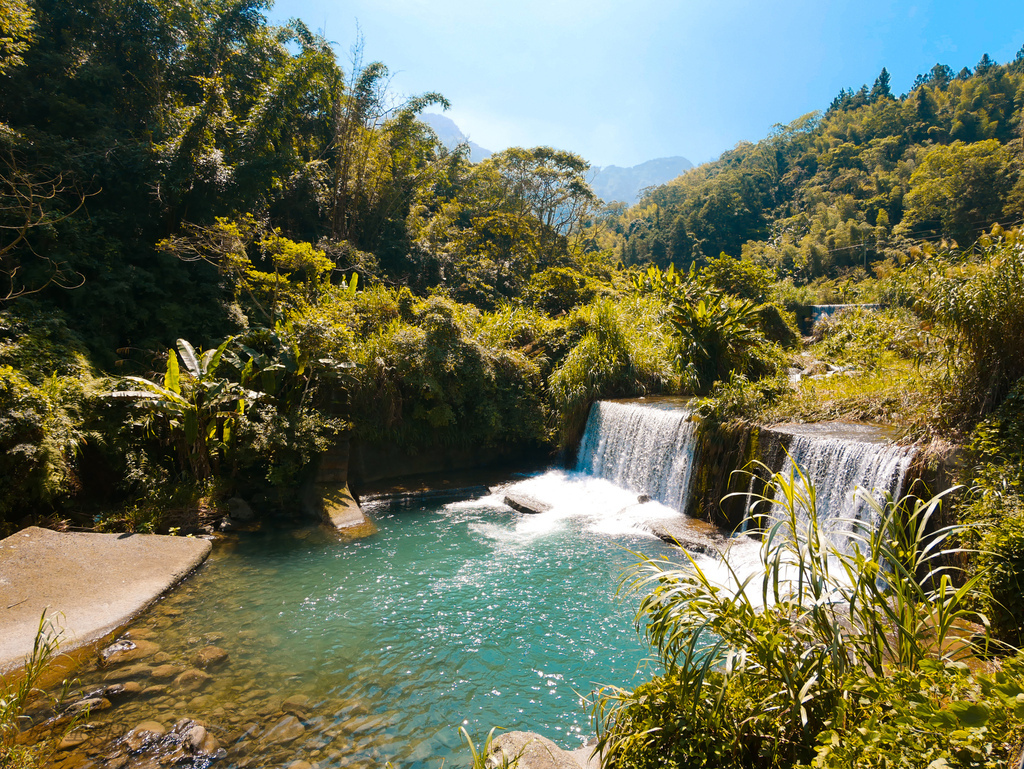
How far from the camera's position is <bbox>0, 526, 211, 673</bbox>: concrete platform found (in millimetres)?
4297

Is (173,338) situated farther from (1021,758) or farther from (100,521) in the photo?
(1021,758)

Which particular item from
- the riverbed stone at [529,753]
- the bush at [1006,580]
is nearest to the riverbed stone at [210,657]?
the riverbed stone at [529,753]

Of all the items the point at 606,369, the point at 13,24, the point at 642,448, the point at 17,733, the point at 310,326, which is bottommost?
the point at 17,733

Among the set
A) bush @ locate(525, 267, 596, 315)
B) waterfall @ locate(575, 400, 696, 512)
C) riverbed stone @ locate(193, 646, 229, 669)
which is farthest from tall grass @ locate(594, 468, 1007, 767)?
bush @ locate(525, 267, 596, 315)

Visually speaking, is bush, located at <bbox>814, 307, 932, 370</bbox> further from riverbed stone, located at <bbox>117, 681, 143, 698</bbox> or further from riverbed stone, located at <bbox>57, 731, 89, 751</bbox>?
riverbed stone, located at <bbox>57, 731, 89, 751</bbox>

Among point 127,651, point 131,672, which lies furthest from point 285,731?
point 127,651

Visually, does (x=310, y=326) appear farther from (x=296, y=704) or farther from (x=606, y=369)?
(x=296, y=704)

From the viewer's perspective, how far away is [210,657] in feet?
14.0

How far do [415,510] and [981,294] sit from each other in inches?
304

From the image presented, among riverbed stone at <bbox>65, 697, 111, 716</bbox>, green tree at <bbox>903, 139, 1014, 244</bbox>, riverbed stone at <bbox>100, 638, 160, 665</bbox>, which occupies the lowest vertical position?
riverbed stone at <bbox>100, 638, 160, 665</bbox>

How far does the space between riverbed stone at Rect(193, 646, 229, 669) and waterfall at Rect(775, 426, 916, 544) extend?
18.6 ft

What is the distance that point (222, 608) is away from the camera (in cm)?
511

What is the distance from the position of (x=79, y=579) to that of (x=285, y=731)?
3.16 meters

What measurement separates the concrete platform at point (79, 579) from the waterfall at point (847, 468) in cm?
682
